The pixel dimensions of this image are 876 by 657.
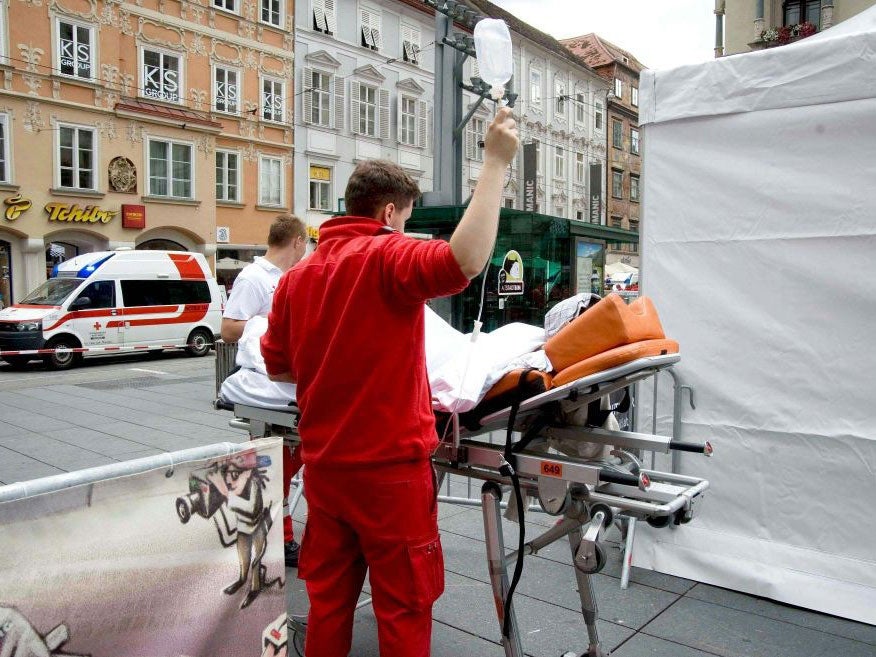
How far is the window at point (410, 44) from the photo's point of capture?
111ft

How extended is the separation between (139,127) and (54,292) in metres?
10.0

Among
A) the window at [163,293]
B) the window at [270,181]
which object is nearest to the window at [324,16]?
the window at [270,181]

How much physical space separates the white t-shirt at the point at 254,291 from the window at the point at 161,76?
22979 mm

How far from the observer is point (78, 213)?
22.9 m

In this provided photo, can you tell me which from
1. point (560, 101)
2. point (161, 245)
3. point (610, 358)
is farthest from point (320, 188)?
point (610, 358)

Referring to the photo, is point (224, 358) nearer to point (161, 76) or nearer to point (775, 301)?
point (775, 301)

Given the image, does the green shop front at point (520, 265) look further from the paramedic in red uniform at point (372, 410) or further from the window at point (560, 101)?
the window at point (560, 101)

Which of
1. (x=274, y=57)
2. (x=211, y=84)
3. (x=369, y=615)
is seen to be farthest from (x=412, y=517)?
(x=274, y=57)

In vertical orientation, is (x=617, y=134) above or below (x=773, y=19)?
above

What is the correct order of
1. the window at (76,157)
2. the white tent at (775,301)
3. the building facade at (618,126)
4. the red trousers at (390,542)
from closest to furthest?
1. the red trousers at (390,542)
2. the white tent at (775,301)
3. the window at (76,157)
4. the building facade at (618,126)

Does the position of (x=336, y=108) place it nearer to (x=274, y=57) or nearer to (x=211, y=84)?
(x=274, y=57)

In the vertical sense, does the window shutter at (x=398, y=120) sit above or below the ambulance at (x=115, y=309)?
above

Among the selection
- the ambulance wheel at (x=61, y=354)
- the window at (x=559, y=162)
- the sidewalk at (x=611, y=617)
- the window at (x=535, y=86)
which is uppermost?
the window at (x=535, y=86)

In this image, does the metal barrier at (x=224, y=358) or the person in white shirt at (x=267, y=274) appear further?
the metal barrier at (x=224, y=358)
